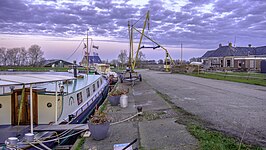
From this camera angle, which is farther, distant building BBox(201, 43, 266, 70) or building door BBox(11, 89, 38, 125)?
distant building BBox(201, 43, 266, 70)

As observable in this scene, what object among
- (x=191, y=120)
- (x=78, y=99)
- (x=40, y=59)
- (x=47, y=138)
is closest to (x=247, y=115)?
(x=191, y=120)

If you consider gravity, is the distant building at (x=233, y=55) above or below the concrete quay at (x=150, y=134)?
above

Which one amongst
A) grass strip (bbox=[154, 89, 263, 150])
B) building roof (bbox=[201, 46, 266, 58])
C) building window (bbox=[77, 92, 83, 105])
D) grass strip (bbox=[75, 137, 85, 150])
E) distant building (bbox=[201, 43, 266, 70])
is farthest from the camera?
building roof (bbox=[201, 46, 266, 58])

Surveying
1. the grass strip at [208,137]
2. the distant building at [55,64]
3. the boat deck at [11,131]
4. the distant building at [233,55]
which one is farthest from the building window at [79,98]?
the distant building at [233,55]

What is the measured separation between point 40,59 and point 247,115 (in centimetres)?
7431

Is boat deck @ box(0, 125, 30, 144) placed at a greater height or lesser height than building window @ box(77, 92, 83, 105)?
lesser

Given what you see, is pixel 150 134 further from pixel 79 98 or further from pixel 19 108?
pixel 79 98

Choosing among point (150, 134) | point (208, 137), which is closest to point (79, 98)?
point (150, 134)

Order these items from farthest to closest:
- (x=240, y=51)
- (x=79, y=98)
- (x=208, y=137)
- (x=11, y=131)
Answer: (x=240, y=51)
(x=79, y=98)
(x=11, y=131)
(x=208, y=137)

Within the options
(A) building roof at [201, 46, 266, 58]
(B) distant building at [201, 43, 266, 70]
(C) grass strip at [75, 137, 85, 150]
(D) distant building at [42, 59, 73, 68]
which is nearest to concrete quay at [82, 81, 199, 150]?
(C) grass strip at [75, 137, 85, 150]

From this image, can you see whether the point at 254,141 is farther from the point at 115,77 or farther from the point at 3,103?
the point at 115,77

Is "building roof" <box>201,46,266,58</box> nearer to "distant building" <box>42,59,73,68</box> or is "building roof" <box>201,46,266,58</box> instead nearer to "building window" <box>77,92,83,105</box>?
"distant building" <box>42,59,73,68</box>

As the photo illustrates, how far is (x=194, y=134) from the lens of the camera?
6.16 m

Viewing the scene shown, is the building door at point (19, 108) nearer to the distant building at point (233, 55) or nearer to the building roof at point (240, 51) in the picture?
the distant building at point (233, 55)
